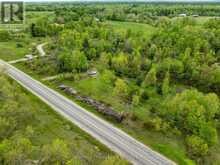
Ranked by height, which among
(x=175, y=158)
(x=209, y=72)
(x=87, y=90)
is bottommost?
(x=175, y=158)

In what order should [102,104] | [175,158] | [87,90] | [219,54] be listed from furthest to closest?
[219,54] < [87,90] < [102,104] < [175,158]

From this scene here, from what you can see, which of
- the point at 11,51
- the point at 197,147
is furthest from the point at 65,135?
the point at 11,51

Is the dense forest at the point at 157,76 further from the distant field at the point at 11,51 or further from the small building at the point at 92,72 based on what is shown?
the distant field at the point at 11,51

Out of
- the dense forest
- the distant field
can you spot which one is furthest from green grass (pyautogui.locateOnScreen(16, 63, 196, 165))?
the distant field

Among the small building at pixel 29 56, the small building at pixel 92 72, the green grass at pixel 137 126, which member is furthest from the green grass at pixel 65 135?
the small building at pixel 29 56

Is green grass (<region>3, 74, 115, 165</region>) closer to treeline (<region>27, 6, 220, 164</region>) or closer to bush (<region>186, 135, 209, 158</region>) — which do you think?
treeline (<region>27, 6, 220, 164</region>)

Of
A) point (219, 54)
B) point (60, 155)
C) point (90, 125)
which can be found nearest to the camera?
point (60, 155)

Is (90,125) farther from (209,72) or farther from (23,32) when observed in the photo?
(23,32)

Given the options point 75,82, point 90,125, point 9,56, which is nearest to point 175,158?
point 90,125
